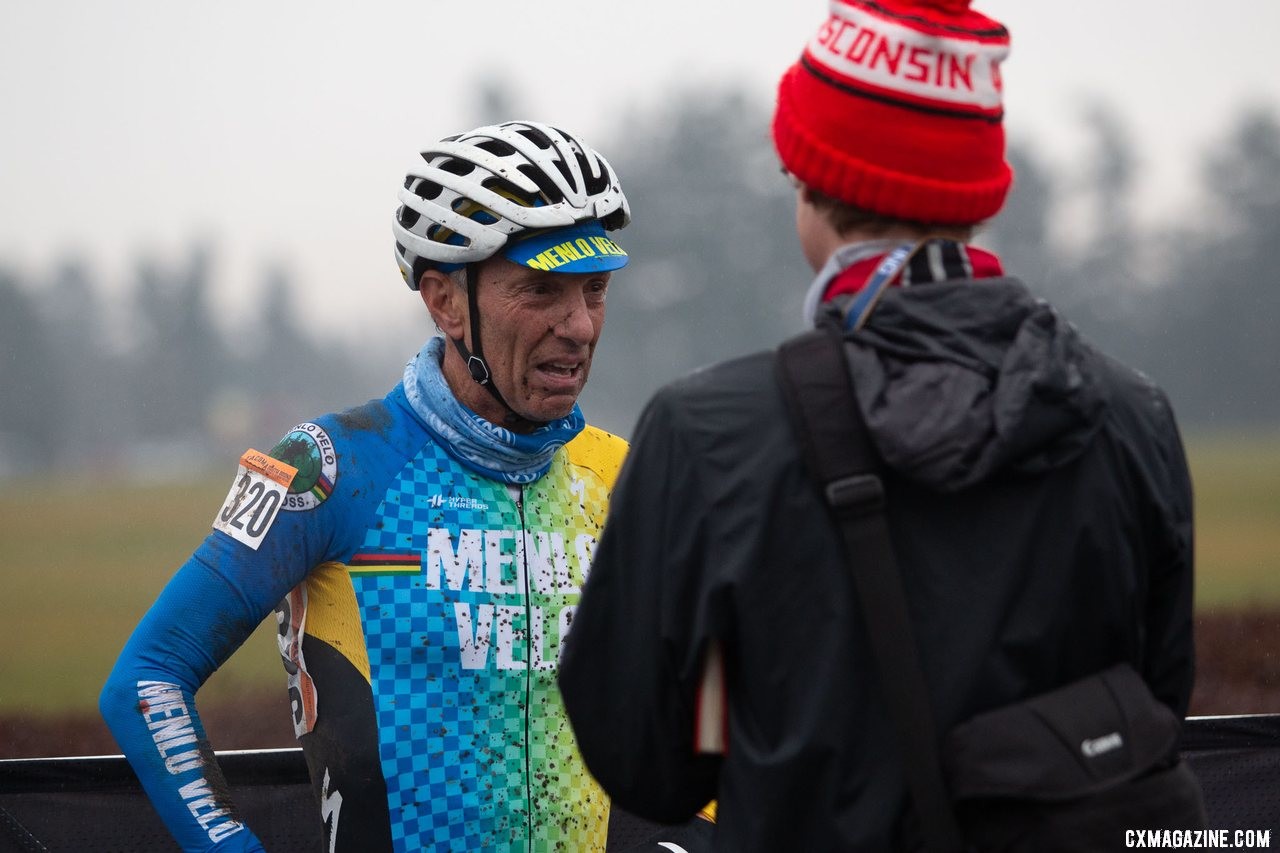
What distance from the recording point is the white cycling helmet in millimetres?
2869

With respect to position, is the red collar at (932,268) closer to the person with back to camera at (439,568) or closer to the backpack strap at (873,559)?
the backpack strap at (873,559)

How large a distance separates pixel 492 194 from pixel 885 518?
1617mm

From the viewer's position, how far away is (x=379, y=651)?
258 centimetres

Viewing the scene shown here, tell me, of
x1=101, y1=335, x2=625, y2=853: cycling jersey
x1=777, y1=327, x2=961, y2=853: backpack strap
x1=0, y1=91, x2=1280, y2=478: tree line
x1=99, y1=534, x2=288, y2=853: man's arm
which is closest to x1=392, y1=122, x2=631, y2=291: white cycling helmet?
x1=101, y1=335, x2=625, y2=853: cycling jersey

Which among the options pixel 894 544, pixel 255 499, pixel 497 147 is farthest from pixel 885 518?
pixel 497 147

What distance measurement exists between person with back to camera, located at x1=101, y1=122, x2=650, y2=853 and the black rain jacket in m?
1.07

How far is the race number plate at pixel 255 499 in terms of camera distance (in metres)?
2.52

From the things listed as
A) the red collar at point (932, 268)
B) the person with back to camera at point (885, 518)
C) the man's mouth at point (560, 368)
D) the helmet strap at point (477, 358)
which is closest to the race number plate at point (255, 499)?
the helmet strap at point (477, 358)

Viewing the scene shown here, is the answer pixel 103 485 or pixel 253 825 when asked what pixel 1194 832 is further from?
pixel 103 485

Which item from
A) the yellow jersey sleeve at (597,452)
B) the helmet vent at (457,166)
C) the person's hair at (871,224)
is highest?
the helmet vent at (457,166)

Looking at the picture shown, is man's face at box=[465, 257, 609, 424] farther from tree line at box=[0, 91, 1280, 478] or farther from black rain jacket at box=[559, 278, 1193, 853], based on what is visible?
tree line at box=[0, 91, 1280, 478]

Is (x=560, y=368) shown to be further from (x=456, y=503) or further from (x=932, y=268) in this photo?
(x=932, y=268)

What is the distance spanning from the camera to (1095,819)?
4.87ft

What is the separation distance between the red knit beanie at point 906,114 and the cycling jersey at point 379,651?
→ 1.29 m
